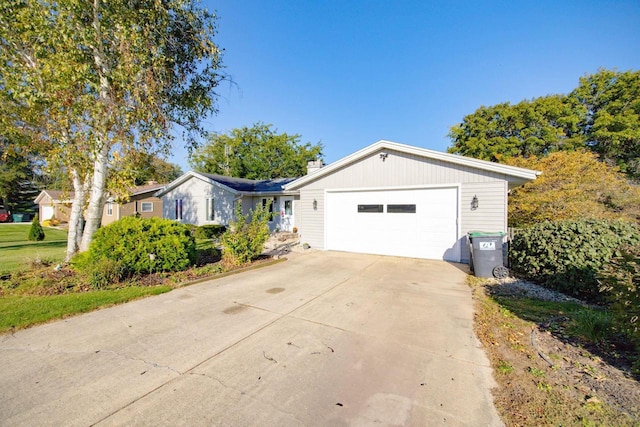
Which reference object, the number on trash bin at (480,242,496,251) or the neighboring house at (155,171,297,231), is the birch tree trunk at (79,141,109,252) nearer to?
the neighboring house at (155,171,297,231)

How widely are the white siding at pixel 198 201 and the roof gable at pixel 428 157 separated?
750cm

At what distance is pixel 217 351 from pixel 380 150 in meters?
8.24

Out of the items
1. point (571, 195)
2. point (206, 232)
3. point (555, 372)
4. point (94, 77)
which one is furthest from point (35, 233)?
point (571, 195)

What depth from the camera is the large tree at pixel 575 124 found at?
60.4 ft

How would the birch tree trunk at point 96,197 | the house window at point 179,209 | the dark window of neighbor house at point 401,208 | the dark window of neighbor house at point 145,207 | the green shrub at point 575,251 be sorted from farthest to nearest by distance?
the dark window of neighbor house at point 145,207, the house window at point 179,209, the dark window of neighbor house at point 401,208, the birch tree trunk at point 96,197, the green shrub at point 575,251

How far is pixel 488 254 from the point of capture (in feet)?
21.8

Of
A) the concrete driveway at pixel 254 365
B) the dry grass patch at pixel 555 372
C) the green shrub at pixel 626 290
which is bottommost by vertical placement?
the concrete driveway at pixel 254 365

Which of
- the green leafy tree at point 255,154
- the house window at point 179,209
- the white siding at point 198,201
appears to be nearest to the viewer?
the white siding at point 198,201

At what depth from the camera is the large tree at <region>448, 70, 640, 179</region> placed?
18422mm

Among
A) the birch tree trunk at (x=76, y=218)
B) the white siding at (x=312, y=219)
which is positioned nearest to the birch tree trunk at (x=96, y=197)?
the birch tree trunk at (x=76, y=218)

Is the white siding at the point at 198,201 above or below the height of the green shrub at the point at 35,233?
above

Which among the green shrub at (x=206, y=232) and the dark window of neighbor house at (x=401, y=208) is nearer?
the dark window of neighbor house at (x=401, y=208)

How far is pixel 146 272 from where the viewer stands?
21.9 feet

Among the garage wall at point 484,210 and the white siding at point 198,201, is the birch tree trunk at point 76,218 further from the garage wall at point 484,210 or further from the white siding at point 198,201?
the garage wall at point 484,210
